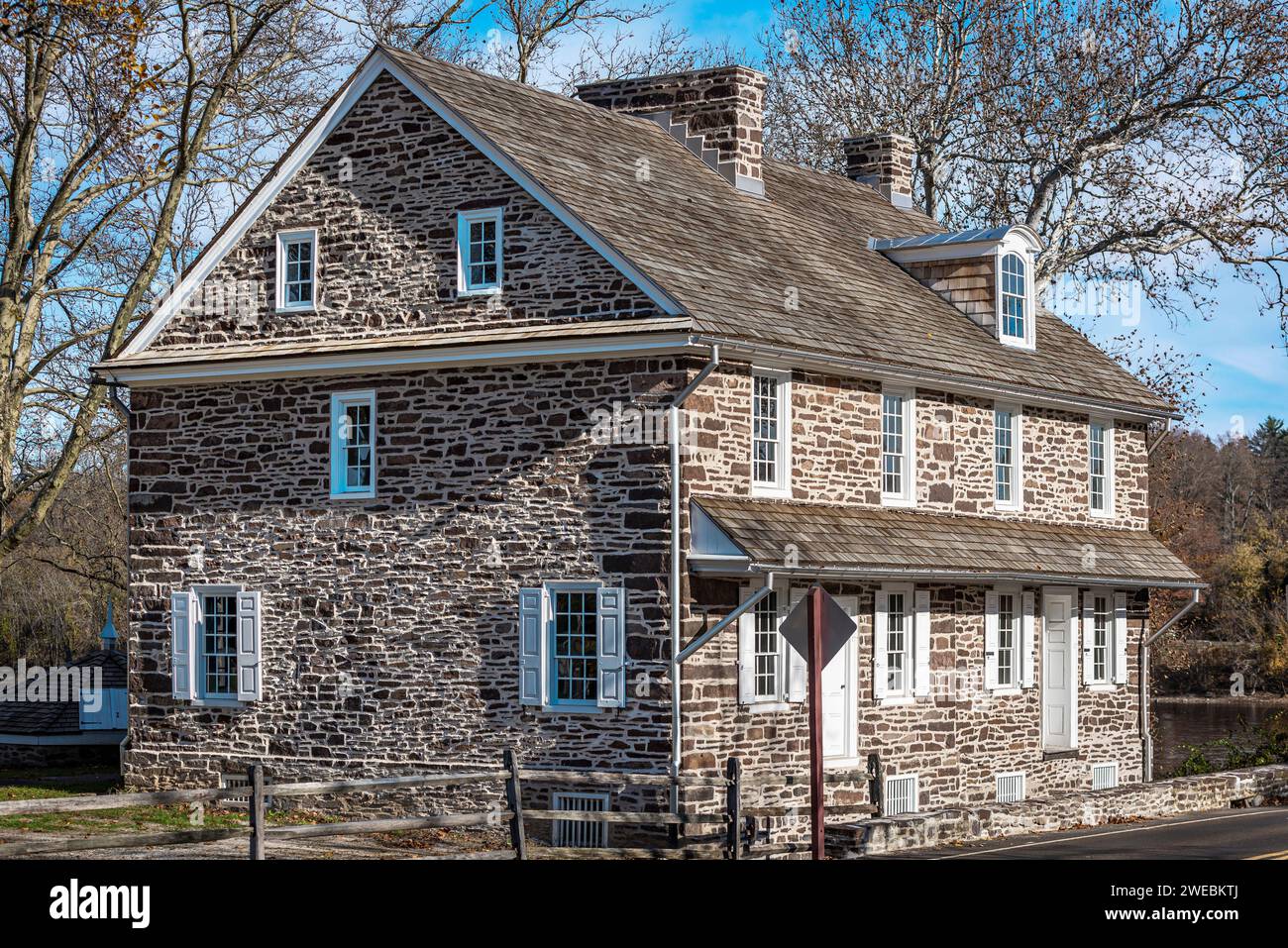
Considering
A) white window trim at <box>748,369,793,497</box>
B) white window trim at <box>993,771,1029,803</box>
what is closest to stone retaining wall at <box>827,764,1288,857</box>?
white window trim at <box>993,771,1029,803</box>

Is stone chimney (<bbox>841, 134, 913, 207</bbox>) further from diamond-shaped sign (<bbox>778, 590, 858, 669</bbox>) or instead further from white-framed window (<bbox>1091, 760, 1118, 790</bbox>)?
diamond-shaped sign (<bbox>778, 590, 858, 669</bbox>)

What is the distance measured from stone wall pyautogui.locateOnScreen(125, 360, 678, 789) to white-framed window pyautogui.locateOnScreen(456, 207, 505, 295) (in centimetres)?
109

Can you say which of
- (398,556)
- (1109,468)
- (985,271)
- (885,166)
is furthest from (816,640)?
(885,166)

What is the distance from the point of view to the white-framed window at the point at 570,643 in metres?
21.8

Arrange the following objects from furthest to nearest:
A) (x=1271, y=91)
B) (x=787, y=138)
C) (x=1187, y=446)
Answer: (x=1187, y=446) < (x=787, y=138) < (x=1271, y=91)

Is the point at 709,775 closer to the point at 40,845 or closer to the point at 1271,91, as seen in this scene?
the point at 40,845

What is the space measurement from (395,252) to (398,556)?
3.80 meters

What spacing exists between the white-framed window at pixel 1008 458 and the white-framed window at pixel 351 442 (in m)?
9.13

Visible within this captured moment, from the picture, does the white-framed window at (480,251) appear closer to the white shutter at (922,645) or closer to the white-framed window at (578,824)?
the white-framed window at (578,824)

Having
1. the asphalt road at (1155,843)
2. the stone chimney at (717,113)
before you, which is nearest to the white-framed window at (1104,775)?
A: the asphalt road at (1155,843)

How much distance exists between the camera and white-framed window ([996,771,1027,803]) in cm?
2672

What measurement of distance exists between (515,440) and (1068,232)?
19823 mm
